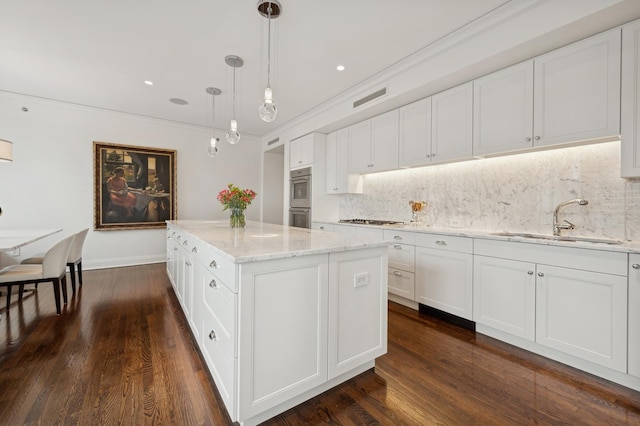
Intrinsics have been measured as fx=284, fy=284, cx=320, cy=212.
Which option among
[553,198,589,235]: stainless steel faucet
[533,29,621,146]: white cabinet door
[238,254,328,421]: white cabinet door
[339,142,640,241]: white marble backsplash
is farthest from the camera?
[553,198,589,235]: stainless steel faucet

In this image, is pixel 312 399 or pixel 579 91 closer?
pixel 312 399

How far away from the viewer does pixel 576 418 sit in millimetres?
1555

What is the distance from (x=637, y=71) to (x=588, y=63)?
0.30 metres

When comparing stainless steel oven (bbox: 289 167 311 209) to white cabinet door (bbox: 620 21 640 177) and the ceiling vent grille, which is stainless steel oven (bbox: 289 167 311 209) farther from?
white cabinet door (bbox: 620 21 640 177)

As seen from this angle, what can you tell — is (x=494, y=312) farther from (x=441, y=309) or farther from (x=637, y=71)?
(x=637, y=71)

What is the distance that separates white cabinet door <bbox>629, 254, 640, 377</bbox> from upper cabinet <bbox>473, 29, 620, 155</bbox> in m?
0.93

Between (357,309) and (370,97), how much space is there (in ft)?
8.95

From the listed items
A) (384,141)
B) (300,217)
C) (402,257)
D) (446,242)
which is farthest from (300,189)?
(446,242)

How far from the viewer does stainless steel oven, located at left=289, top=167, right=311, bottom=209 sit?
16.2ft

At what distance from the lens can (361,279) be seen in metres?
1.87

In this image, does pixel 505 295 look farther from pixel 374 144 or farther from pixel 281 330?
pixel 374 144

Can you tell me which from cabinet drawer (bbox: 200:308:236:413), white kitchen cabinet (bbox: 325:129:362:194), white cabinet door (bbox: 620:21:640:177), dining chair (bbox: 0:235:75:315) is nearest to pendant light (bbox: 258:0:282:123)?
cabinet drawer (bbox: 200:308:236:413)

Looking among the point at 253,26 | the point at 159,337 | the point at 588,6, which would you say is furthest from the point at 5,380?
the point at 588,6

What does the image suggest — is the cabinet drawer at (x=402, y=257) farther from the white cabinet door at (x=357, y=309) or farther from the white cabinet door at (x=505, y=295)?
the white cabinet door at (x=357, y=309)
